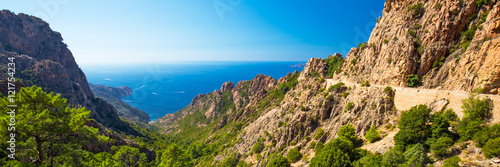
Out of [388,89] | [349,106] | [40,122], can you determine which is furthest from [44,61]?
[388,89]

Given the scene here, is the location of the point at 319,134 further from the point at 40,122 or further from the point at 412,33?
the point at 40,122

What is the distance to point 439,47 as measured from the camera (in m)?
29.5

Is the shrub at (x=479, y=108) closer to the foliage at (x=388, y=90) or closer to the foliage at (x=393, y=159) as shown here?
the foliage at (x=393, y=159)

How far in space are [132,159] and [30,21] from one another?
14977cm

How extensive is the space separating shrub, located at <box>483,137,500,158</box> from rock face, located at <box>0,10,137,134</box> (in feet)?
376

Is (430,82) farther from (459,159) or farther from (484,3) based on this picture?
(459,159)

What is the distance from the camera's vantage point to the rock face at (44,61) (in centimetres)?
8981

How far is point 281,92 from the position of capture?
91.1 meters

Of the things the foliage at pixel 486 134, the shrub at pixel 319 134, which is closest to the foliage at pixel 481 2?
the foliage at pixel 486 134

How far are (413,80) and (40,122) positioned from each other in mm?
44684

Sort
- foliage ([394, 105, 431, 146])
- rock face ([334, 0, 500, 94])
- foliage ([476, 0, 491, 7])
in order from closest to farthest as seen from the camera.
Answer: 1. foliage ([394, 105, 431, 146])
2. rock face ([334, 0, 500, 94])
3. foliage ([476, 0, 491, 7])

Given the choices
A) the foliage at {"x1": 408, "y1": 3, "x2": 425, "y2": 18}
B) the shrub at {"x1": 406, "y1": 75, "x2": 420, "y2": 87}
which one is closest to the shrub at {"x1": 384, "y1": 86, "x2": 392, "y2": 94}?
the shrub at {"x1": 406, "y1": 75, "x2": 420, "y2": 87}

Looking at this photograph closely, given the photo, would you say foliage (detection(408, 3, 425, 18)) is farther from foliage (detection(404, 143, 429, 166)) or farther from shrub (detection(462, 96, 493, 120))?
foliage (detection(404, 143, 429, 166))

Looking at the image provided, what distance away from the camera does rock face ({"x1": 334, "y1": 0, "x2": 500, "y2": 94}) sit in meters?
23.1
